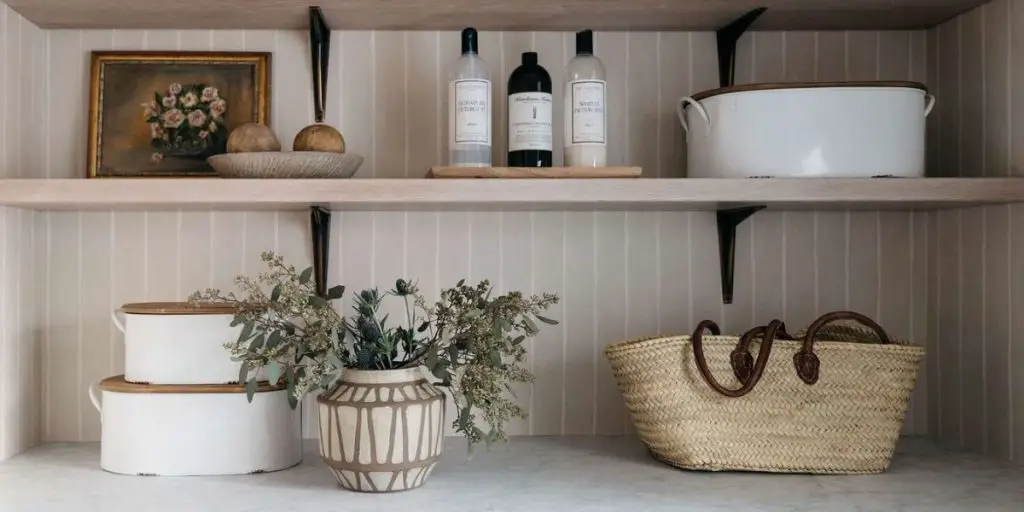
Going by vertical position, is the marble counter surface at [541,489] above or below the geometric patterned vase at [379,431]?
below

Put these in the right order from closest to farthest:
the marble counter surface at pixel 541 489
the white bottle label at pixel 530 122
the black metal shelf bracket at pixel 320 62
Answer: the marble counter surface at pixel 541 489 → the white bottle label at pixel 530 122 → the black metal shelf bracket at pixel 320 62

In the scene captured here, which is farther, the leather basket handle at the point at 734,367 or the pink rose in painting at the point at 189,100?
the pink rose in painting at the point at 189,100

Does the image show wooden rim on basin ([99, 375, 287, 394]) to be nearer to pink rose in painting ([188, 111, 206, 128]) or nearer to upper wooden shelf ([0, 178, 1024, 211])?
upper wooden shelf ([0, 178, 1024, 211])

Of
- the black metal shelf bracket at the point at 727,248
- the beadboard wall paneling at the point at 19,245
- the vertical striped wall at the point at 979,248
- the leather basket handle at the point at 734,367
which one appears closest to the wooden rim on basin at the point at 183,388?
the beadboard wall paneling at the point at 19,245

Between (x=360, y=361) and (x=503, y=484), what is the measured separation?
0.24m

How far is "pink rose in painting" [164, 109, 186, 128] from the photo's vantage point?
1.42 metres

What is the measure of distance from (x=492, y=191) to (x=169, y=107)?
59 cm

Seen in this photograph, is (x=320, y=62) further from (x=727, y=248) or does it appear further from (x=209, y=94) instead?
(x=727, y=248)

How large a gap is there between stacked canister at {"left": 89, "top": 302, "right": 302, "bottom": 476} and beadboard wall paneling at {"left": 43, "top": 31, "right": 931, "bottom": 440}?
0.72 ft

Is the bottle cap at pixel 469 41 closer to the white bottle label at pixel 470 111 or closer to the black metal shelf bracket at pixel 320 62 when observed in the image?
the white bottle label at pixel 470 111

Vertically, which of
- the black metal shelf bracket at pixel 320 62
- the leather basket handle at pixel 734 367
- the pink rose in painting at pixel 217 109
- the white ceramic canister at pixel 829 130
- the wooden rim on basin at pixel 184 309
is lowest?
the leather basket handle at pixel 734 367

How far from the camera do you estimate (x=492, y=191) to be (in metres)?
1.18

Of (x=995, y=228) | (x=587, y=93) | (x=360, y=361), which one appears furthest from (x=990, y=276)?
(x=360, y=361)

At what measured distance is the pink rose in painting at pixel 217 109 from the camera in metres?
1.42
